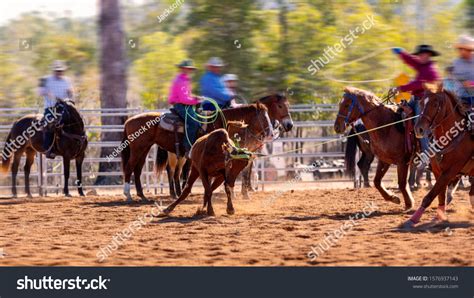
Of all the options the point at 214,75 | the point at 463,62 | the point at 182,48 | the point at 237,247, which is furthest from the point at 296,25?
the point at 237,247

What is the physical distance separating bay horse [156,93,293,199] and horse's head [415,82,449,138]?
3.44 m

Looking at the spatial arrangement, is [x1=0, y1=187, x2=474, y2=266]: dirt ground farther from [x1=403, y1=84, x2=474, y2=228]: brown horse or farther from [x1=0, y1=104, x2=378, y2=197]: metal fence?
[x1=0, y1=104, x2=378, y2=197]: metal fence

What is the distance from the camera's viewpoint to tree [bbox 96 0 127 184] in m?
17.8

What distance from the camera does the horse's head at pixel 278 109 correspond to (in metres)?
13.9

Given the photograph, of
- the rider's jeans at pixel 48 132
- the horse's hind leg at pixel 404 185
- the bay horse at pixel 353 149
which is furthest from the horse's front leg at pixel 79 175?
the horse's hind leg at pixel 404 185

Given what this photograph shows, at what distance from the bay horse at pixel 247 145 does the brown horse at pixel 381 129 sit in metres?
1.78

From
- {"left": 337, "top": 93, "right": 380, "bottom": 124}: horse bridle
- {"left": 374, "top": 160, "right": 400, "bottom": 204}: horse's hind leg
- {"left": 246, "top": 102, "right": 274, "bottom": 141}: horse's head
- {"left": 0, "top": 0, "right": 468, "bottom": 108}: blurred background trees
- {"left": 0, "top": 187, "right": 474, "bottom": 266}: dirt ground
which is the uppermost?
{"left": 0, "top": 0, "right": 468, "bottom": 108}: blurred background trees

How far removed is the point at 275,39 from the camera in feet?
62.7

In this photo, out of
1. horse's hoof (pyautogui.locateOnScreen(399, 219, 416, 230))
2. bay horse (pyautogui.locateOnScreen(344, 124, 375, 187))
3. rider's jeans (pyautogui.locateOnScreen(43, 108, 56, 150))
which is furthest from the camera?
rider's jeans (pyautogui.locateOnScreen(43, 108, 56, 150))

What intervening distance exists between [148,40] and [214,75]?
6.35 m

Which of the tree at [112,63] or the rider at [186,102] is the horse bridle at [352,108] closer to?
the rider at [186,102]

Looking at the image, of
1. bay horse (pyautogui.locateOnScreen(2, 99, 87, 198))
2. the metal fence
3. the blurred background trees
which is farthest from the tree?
bay horse (pyautogui.locateOnScreen(2, 99, 87, 198))

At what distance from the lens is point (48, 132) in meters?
16.0

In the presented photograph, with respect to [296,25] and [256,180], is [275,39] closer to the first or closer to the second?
[296,25]
